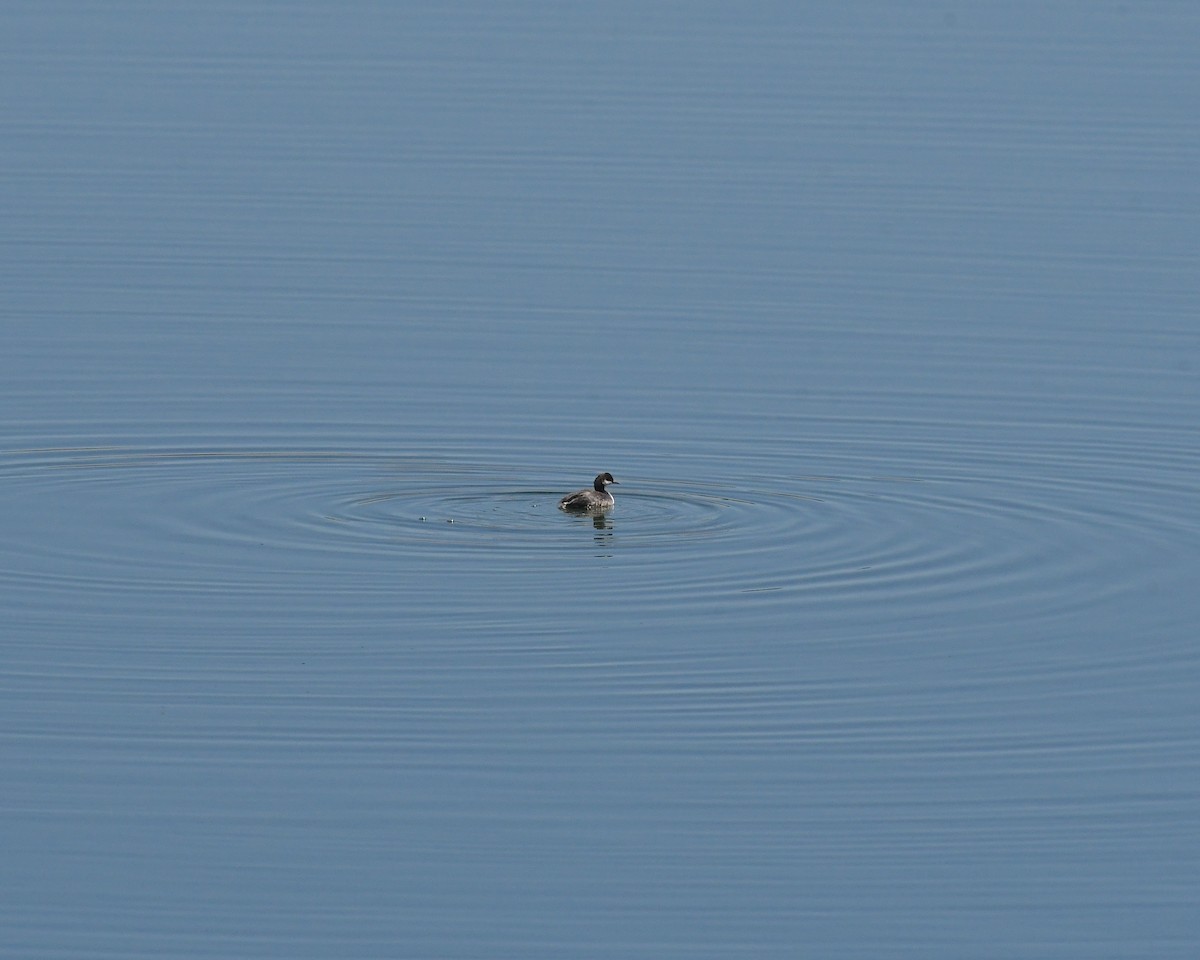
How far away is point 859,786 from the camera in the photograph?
15.5 meters

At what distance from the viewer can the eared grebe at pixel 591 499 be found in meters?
21.1

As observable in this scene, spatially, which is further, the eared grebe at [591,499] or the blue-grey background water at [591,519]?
the eared grebe at [591,499]

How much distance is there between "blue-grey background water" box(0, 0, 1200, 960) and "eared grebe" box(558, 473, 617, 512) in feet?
1.10

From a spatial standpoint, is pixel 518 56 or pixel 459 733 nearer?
pixel 459 733

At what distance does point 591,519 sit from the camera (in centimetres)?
2112

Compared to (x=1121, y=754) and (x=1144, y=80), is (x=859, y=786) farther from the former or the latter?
(x=1144, y=80)

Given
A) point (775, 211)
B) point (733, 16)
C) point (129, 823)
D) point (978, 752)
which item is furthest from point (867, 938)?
point (733, 16)

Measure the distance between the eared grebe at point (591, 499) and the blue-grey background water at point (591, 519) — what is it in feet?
1.10

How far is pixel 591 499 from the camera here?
21.2 meters

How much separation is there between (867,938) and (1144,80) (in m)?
31.9

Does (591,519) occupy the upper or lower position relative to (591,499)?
lower

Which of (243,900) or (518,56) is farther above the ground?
(518,56)

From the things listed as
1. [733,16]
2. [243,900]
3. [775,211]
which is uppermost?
[733,16]

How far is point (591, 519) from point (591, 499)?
173 mm
